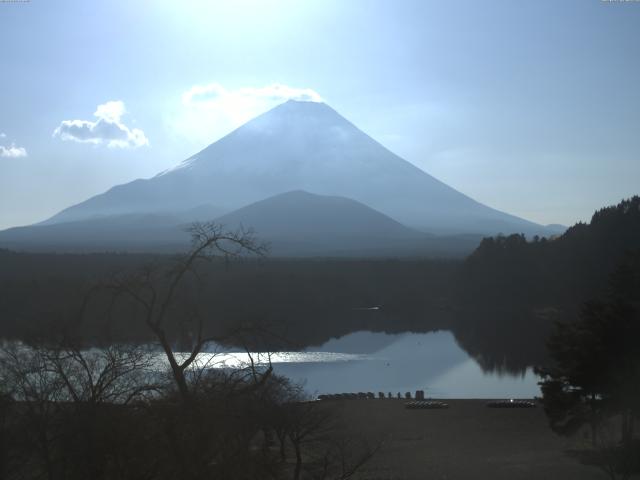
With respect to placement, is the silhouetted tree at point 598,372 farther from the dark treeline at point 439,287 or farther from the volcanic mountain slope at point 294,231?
the volcanic mountain slope at point 294,231

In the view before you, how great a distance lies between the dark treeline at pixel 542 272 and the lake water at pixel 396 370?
18.6 feet

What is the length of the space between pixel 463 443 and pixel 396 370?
8.52m

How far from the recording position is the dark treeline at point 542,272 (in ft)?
99.0

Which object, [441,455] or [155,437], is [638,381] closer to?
[441,455]

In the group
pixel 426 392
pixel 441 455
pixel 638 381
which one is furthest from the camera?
pixel 426 392

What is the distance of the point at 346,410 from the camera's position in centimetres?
1205

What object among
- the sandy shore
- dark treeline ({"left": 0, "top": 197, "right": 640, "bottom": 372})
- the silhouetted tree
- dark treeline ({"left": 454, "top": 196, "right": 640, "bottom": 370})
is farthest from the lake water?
the silhouetted tree

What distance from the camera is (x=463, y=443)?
9.88 meters

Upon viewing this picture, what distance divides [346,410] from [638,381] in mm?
5281

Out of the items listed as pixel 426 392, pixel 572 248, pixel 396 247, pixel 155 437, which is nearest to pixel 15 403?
pixel 155 437

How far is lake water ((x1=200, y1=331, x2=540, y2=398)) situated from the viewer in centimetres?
1567

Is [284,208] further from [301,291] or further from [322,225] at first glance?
[301,291]

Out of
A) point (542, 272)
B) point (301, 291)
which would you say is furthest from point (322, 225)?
point (301, 291)

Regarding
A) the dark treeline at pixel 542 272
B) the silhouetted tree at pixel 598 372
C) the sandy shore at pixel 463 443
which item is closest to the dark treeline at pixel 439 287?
the dark treeline at pixel 542 272
